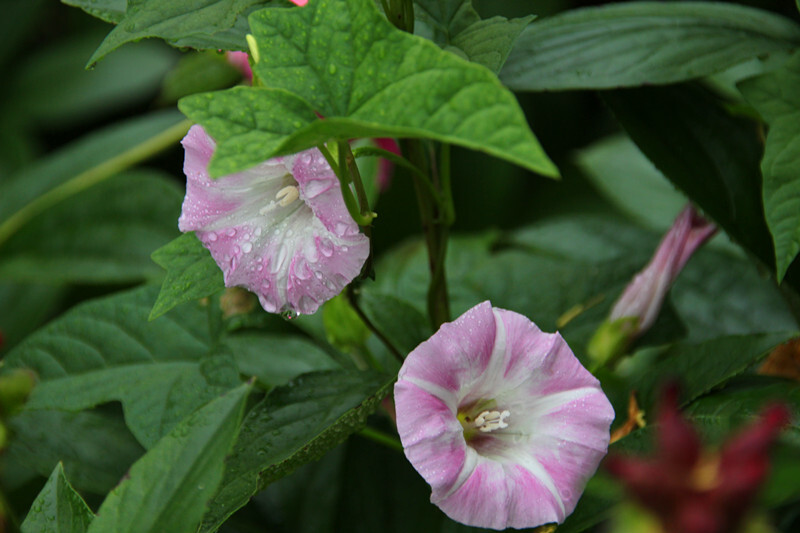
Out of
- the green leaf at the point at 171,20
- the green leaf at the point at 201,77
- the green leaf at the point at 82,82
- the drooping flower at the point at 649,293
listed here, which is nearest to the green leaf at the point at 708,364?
the drooping flower at the point at 649,293

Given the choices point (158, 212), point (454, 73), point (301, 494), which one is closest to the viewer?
point (454, 73)

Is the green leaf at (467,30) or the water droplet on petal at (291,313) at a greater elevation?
the green leaf at (467,30)

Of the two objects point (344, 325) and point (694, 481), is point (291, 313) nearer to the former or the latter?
point (344, 325)

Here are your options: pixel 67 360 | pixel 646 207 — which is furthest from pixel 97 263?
pixel 646 207

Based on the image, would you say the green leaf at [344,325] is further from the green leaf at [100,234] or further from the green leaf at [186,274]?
the green leaf at [100,234]

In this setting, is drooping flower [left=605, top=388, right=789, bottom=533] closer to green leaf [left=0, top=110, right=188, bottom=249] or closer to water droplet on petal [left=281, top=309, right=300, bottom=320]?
water droplet on petal [left=281, top=309, right=300, bottom=320]

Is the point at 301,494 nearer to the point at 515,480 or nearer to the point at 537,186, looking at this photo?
the point at 515,480
